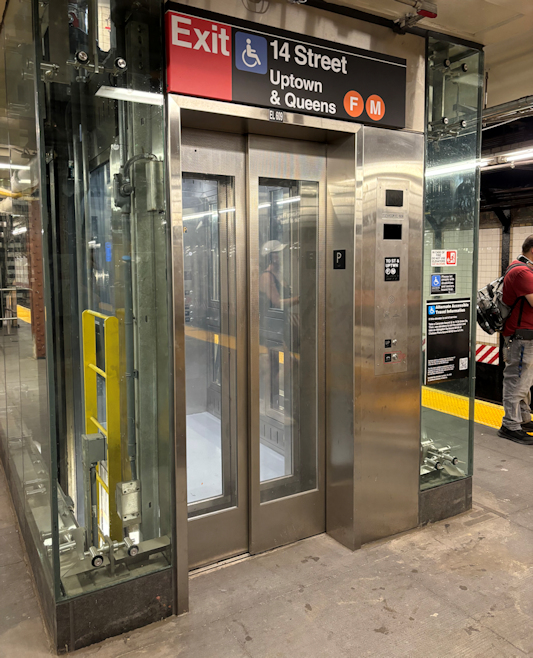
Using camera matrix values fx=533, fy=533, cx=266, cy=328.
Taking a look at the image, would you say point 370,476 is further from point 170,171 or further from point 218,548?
point 170,171

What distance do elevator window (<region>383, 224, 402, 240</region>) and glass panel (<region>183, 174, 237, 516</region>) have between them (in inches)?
34.3

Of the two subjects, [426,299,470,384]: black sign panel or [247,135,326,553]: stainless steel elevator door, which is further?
[426,299,470,384]: black sign panel

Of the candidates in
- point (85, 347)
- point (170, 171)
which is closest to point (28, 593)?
point (85, 347)

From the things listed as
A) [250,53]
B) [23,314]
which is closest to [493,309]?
[250,53]

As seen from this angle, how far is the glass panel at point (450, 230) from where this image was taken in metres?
3.27

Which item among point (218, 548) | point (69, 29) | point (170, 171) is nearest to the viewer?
point (69, 29)

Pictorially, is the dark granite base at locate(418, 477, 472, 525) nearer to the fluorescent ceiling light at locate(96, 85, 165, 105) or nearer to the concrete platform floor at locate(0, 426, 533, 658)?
the concrete platform floor at locate(0, 426, 533, 658)

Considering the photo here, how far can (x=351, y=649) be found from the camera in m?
2.29

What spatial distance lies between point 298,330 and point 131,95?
157 cm

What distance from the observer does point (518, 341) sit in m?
4.97

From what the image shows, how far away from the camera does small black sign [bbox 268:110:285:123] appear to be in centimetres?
264

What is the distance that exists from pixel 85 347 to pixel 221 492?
3.82 ft

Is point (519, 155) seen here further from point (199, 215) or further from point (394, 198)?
point (199, 215)

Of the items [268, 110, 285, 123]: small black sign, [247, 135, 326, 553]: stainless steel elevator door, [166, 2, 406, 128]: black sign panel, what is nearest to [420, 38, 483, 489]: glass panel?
[166, 2, 406, 128]: black sign panel
